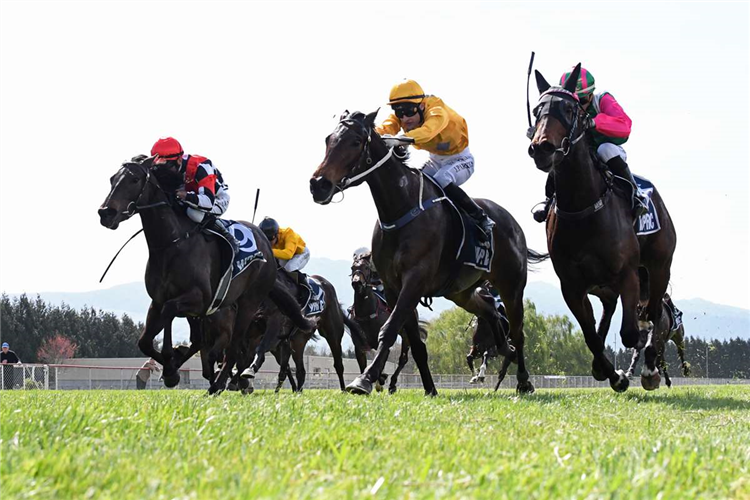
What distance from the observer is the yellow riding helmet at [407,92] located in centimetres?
963

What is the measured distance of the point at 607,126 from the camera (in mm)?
9359

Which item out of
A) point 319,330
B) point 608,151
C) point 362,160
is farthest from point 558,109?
point 319,330

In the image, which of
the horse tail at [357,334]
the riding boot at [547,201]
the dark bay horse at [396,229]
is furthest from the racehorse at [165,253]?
the horse tail at [357,334]

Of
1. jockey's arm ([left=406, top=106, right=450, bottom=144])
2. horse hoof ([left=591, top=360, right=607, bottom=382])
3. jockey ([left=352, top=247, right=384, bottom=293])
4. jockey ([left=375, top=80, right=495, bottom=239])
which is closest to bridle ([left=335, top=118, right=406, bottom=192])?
jockey's arm ([left=406, top=106, right=450, bottom=144])

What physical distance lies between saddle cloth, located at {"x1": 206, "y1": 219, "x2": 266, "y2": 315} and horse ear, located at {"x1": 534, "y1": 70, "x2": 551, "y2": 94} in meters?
4.50

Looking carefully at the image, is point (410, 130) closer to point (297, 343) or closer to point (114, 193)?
point (114, 193)

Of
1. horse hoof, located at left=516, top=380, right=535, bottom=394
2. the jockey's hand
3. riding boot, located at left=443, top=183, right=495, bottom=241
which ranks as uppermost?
the jockey's hand

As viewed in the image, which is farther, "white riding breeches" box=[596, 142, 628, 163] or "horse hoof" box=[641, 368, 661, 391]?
"horse hoof" box=[641, 368, 661, 391]

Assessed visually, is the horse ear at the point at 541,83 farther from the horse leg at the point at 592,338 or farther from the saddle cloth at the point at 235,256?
the saddle cloth at the point at 235,256

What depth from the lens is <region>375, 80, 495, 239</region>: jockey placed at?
31.4 feet

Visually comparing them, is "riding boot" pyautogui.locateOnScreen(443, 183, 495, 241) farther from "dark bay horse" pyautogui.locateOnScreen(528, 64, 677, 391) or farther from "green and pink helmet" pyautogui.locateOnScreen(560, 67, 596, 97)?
"green and pink helmet" pyautogui.locateOnScreen(560, 67, 596, 97)

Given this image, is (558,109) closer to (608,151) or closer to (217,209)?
(608,151)

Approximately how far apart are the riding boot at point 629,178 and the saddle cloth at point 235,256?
479cm

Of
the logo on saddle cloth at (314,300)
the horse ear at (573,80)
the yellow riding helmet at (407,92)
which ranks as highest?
the yellow riding helmet at (407,92)
